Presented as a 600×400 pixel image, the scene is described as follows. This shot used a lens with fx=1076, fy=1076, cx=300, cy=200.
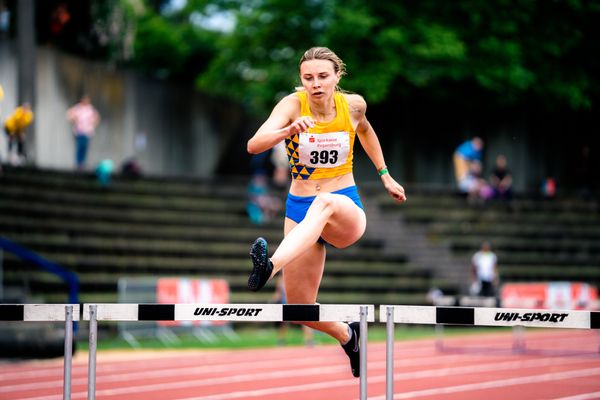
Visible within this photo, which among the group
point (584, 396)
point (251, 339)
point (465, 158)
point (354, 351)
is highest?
point (465, 158)

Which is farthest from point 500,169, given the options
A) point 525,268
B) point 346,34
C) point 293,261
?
point 293,261

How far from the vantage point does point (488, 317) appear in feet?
21.7

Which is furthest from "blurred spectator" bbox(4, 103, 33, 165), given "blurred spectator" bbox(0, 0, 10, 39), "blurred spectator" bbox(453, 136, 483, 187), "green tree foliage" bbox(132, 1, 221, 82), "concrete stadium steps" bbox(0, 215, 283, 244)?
"green tree foliage" bbox(132, 1, 221, 82)

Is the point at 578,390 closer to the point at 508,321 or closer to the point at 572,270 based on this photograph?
the point at 508,321

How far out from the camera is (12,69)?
22.7m

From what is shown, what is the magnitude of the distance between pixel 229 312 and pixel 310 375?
19.4 feet

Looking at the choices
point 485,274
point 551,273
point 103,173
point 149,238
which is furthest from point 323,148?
point 551,273

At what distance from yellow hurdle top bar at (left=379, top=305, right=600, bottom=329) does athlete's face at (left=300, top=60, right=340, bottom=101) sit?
144 cm

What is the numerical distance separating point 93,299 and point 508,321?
12499 mm

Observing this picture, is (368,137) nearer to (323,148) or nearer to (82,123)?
(323,148)

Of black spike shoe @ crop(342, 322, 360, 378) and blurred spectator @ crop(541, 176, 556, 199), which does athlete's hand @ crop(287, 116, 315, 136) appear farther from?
blurred spectator @ crop(541, 176, 556, 199)

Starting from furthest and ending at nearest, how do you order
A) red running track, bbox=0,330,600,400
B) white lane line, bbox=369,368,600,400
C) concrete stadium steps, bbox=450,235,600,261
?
1. concrete stadium steps, bbox=450,235,600,261
2. red running track, bbox=0,330,600,400
3. white lane line, bbox=369,368,600,400

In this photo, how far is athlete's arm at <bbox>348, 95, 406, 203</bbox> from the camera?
7.14 m

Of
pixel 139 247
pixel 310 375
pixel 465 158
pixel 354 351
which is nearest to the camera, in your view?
pixel 354 351
